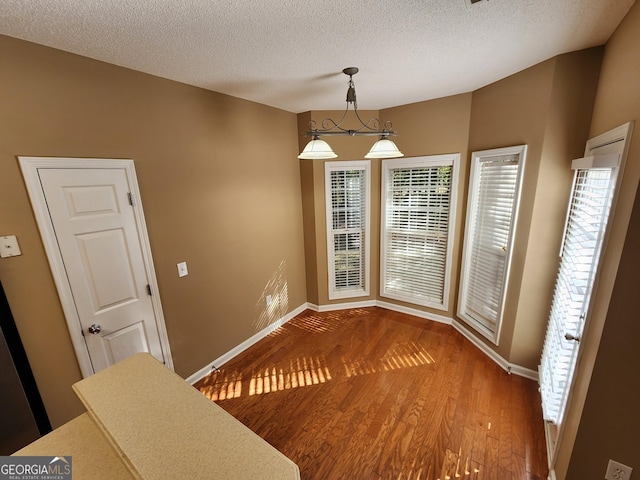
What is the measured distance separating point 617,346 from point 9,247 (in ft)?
10.1

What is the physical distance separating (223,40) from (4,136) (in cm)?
129

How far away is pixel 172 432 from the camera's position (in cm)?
78

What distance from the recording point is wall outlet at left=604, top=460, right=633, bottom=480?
122 cm

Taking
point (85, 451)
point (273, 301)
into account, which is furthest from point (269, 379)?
point (85, 451)

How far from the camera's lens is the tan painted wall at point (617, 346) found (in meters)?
1.14

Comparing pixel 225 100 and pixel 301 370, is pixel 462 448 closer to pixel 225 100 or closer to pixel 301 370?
pixel 301 370

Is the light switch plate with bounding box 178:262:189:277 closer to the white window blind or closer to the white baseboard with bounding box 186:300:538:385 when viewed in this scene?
the white baseboard with bounding box 186:300:538:385

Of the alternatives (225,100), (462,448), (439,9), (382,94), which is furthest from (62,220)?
(462,448)

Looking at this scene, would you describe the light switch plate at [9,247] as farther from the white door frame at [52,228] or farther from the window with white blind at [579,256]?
the window with white blind at [579,256]

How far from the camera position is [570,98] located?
191 cm

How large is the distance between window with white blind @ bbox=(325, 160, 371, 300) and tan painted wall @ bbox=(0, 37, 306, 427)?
1.46 ft

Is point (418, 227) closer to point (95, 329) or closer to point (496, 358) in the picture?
point (496, 358)

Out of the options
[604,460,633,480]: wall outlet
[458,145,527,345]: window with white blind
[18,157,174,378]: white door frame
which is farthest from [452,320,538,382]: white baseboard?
[18,157,174,378]: white door frame

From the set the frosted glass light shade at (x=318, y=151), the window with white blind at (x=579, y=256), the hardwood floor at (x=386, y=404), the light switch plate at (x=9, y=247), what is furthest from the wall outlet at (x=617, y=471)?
the light switch plate at (x=9, y=247)
